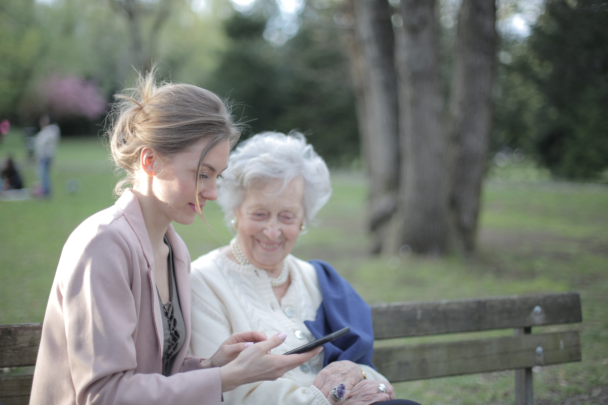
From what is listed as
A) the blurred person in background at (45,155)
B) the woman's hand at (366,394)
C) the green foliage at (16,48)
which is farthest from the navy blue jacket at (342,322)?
the blurred person in background at (45,155)

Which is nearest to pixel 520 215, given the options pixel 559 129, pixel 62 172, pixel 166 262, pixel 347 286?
pixel 559 129

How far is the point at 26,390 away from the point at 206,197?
4.10 ft

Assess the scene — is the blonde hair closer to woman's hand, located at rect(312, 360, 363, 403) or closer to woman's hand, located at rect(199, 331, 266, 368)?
woman's hand, located at rect(199, 331, 266, 368)

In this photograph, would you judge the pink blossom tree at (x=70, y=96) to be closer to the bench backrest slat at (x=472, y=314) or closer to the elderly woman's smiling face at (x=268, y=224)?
the elderly woman's smiling face at (x=268, y=224)

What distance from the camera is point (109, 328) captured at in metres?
1.50

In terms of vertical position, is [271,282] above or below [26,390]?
Result: above

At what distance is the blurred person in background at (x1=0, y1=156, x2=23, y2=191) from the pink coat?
1173 centimetres

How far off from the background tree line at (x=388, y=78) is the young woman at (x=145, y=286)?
118 centimetres

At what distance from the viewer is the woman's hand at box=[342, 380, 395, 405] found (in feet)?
7.06

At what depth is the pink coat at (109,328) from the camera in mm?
1493

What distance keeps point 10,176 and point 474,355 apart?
12.1 meters

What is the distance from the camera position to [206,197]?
1875 mm

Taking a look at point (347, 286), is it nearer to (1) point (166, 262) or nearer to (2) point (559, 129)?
(1) point (166, 262)

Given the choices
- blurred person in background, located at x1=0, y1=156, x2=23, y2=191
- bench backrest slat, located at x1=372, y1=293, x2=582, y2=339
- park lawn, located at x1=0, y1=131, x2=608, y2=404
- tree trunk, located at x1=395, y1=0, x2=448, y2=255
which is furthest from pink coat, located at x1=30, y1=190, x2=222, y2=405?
blurred person in background, located at x1=0, y1=156, x2=23, y2=191
